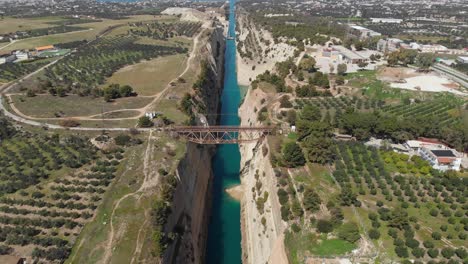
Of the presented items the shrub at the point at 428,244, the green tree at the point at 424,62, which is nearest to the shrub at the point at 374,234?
the shrub at the point at 428,244

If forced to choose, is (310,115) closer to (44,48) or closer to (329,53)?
(329,53)

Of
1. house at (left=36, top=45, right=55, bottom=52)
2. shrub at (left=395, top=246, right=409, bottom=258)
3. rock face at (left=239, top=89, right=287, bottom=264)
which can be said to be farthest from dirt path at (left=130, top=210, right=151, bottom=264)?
house at (left=36, top=45, right=55, bottom=52)

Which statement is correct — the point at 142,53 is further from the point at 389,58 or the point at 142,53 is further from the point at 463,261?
the point at 463,261

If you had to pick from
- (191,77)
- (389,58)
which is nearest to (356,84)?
(389,58)

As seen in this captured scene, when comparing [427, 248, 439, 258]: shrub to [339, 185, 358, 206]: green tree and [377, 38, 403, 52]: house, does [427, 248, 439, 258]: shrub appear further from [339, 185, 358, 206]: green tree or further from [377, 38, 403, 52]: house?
[377, 38, 403, 52]: house

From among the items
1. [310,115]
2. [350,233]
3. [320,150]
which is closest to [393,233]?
[350,233]

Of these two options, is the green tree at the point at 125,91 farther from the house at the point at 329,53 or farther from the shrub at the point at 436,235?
the shrub at the point at 436,235
